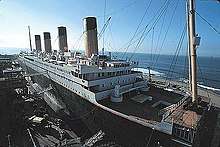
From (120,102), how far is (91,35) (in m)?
11.2

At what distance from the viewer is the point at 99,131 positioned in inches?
715

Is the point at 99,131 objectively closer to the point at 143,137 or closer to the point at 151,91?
the point at 143,137

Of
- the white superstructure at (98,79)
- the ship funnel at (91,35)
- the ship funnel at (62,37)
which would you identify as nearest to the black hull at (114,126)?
the white superstructure at (98,79)

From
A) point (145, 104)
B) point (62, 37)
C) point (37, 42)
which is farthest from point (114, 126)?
point (37, 42)

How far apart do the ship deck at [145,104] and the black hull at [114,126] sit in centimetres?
102

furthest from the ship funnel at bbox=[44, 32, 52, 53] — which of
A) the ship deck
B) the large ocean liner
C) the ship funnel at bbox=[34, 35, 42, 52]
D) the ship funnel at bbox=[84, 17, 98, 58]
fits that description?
the ship deck

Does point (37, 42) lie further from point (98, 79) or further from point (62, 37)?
point (98, 79)

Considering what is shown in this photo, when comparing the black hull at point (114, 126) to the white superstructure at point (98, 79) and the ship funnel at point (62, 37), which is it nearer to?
the white superstructure at point (98, 79)

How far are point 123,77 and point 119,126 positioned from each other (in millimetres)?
7742

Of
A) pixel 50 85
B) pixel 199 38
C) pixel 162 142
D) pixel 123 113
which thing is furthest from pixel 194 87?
pixel 50 85

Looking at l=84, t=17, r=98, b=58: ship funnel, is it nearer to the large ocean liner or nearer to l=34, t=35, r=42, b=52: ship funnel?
the large ocean liner

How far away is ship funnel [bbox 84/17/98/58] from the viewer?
25984mm

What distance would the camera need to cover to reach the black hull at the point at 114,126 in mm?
14242

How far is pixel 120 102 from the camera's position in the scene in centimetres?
1953
